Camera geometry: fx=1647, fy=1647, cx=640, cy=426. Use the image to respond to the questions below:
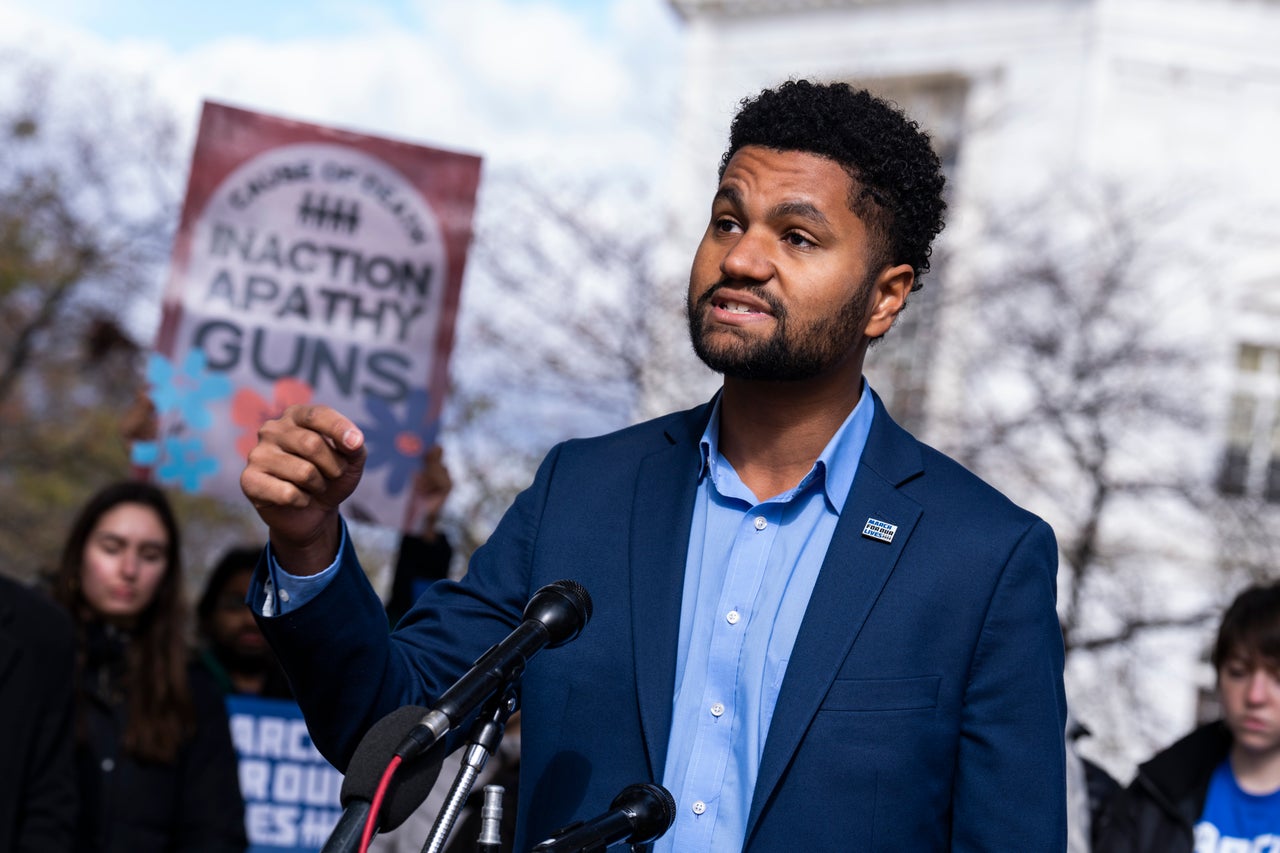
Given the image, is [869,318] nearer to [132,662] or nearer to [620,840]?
[620,840]

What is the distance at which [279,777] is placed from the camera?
5785 millimetres

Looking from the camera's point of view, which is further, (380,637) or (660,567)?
(660,567)

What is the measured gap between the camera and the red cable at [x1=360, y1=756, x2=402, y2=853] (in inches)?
72.0

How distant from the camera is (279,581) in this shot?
2158mm

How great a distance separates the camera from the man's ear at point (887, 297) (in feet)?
8.74

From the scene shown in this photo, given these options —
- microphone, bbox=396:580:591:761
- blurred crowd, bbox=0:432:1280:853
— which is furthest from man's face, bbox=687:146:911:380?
blurred crowd, bbox=0:432:1280:853

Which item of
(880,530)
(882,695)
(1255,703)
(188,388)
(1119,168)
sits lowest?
(882,695)

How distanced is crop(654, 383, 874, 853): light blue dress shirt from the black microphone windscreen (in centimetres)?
55

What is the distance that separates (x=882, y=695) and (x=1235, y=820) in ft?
9.50

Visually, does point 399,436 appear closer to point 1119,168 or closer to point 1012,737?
point 1012,737

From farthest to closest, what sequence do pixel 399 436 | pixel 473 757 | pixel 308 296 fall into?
1. pixel 308 296
2. pixel 399 436
3. pixel 473 757

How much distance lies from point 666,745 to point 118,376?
42.7 feet

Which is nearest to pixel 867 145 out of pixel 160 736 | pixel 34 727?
pixel 34 727

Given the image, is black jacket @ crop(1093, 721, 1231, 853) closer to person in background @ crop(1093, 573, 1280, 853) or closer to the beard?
person in background @ crop(1093, 573, 1280, 853)
